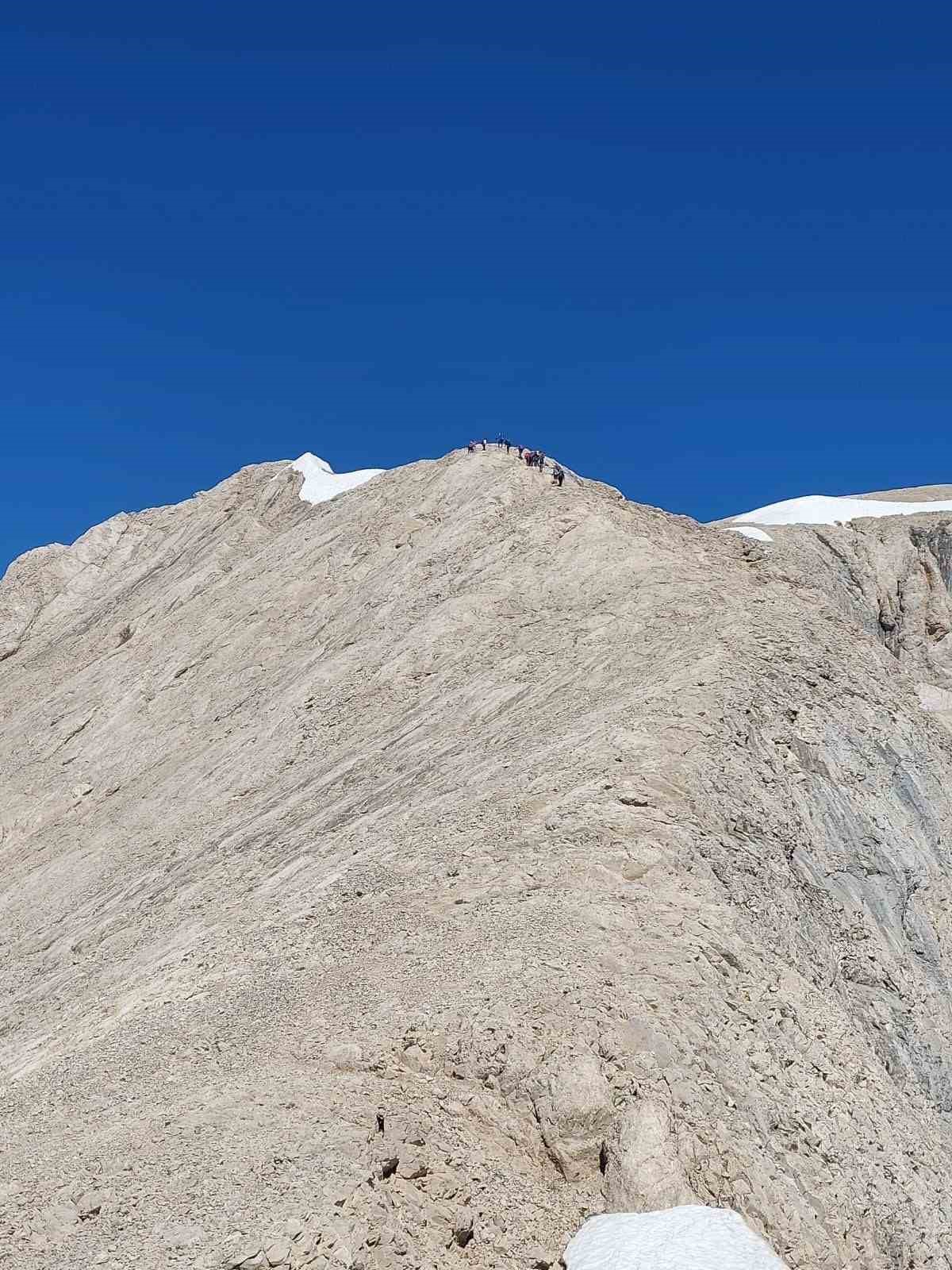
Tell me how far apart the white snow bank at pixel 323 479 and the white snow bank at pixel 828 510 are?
26.5m

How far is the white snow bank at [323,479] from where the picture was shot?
40750 millimetres

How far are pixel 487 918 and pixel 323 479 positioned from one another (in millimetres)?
29449

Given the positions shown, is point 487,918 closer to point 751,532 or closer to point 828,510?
point 751,532

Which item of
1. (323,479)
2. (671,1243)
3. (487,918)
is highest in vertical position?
(323,479)

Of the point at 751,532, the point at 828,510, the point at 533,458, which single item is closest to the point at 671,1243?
the point at 533,458

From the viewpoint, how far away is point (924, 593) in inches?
2215

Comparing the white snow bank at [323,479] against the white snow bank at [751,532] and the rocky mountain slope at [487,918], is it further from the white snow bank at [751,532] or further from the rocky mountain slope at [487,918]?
the white snow bank at [751,532]

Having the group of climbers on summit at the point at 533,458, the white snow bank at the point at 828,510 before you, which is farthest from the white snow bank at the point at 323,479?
the white snow bank at the point at 828,510

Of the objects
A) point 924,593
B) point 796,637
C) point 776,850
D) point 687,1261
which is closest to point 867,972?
point 776,850

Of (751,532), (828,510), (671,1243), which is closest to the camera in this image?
(671,1243)

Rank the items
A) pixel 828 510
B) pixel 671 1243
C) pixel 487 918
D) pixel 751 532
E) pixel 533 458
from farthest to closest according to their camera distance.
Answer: pixel 828 510 < pixel 751 532 < pixel 533 458 < pixel 487 918 < pixel 671 1243

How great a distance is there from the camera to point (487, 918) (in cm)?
1484

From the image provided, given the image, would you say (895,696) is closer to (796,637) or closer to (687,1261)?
(796,637)

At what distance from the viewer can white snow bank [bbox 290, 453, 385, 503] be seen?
40750mm
